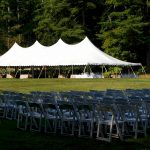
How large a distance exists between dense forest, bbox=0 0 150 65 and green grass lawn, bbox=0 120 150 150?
52.5 m

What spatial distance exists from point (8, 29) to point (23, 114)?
68.4 metres

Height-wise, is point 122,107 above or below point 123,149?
above

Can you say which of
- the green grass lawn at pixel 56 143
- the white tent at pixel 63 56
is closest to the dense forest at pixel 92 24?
the white tent at pixel 63 56

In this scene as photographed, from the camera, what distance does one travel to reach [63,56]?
54.5 meters

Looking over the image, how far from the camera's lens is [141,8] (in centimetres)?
7188

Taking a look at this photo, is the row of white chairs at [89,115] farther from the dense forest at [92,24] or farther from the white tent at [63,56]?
→ the dense forest at [92,24]

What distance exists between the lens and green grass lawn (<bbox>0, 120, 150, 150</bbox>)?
447 inches

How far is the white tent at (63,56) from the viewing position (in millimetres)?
53228

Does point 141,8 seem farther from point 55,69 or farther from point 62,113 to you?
point 62,113

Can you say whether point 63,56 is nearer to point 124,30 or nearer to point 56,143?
point 124,30

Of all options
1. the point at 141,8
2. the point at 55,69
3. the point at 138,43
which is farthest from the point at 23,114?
the point at 141,8

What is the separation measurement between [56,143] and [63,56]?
140 feet

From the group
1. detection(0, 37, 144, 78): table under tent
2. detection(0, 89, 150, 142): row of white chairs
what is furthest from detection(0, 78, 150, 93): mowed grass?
detection(0, 89, 150, 142): row of white chairs

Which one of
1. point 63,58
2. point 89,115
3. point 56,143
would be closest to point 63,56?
point 63,58
